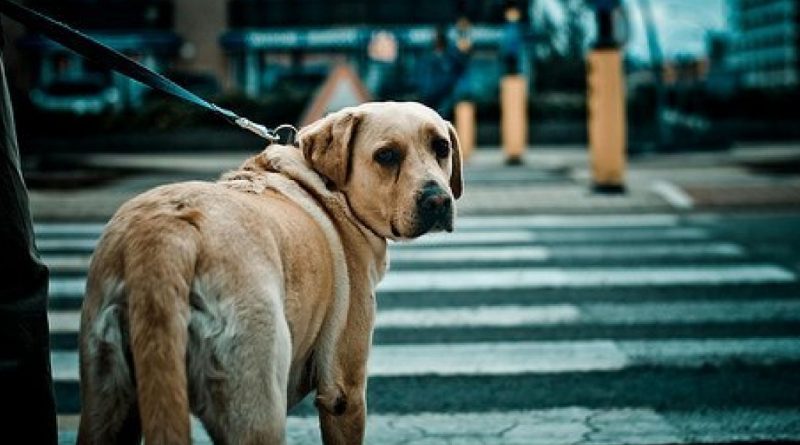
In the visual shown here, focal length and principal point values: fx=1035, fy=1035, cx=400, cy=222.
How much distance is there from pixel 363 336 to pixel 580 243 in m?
6.28

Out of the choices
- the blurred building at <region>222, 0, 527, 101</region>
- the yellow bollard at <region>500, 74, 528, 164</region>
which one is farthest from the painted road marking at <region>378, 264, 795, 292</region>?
the blurred building at <region>222, 0, 527, 101</region>

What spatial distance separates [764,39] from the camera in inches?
5817

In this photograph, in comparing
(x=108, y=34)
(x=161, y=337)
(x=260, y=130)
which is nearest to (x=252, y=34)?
(x=108, y=34)

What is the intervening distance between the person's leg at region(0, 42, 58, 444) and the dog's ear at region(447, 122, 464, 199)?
4.34 ft

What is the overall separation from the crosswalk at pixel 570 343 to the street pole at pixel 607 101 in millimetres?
3151

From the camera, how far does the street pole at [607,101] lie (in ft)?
39.2

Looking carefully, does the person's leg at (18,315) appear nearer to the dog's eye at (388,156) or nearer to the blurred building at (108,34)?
the dog's eye at (388,156)

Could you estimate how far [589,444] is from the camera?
3883mm

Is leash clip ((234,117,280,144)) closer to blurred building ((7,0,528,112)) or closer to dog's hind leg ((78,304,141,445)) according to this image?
dog's hind leg ((78,304,141,445))

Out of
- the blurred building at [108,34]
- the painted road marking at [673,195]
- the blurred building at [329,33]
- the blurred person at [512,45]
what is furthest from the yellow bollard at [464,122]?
the blurred building at [108,34]

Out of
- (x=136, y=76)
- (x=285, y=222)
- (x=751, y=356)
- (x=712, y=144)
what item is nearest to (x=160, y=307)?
(x=285, y=222)

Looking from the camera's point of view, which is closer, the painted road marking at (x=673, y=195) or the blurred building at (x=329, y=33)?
the painted road marking at (x=673, y=195)

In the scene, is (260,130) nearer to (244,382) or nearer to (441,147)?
(441,147)

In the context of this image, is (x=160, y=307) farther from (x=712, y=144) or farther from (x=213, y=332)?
(x=712, y=144)
